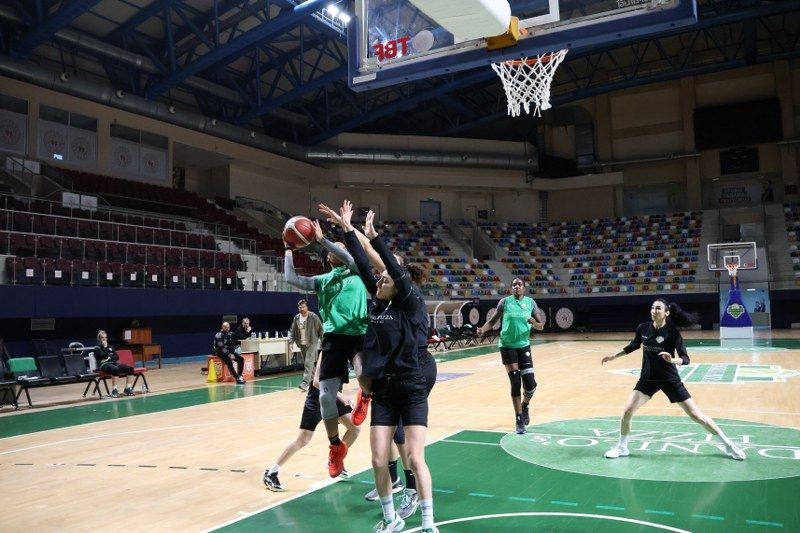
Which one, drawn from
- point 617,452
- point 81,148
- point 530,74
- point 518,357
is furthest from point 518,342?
point 81,148

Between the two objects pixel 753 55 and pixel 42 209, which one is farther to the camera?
pixel 753 55

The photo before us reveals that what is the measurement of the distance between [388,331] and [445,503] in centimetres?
184

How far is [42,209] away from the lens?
758 inches

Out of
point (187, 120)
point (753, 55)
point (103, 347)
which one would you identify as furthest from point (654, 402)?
point (753, 55)

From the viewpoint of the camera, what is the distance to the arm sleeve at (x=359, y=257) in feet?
14.4

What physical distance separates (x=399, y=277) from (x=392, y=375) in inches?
25.4

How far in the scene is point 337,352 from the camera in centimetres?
524

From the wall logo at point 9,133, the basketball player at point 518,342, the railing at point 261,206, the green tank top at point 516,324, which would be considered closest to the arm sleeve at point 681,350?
the basketball player at point 518,342

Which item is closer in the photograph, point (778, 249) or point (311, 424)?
point (311, 424)

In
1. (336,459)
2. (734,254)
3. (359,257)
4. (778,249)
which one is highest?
(778,249)

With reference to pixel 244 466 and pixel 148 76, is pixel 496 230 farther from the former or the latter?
pixel 244 466

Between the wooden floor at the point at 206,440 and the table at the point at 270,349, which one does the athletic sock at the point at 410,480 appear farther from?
the table at the point at 270,349

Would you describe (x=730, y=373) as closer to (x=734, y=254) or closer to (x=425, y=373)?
(x=425, y=373)

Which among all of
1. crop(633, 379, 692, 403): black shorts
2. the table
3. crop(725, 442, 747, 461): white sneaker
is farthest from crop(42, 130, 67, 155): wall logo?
crop(725, 442, 747, 461): white sneaker
